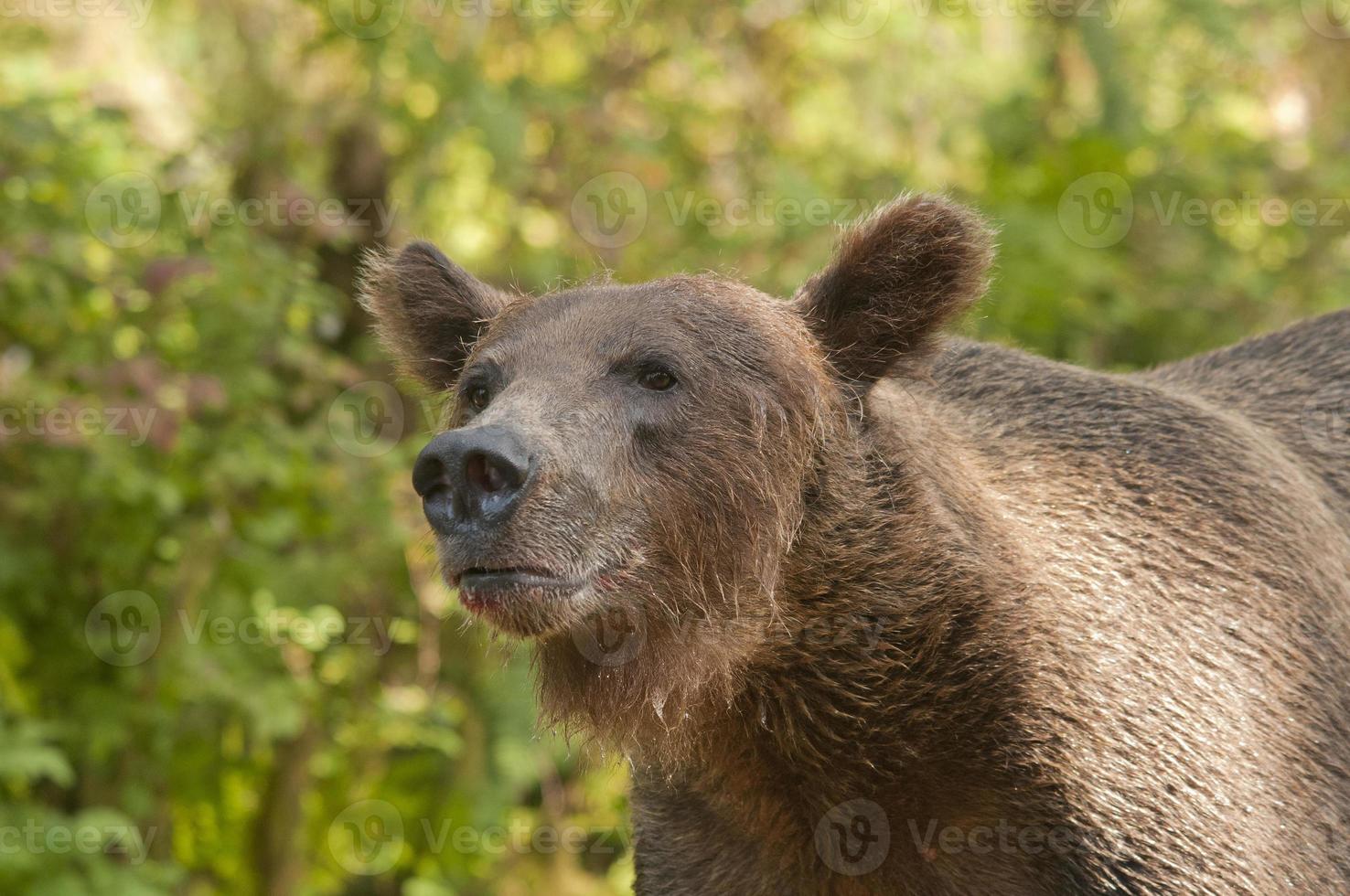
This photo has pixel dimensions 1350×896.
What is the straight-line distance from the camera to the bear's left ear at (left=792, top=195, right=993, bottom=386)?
13.2ft

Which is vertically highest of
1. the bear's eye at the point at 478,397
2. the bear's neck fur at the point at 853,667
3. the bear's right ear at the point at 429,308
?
the bear's right ear at the point at 429,308

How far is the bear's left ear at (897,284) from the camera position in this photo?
13.2 feet

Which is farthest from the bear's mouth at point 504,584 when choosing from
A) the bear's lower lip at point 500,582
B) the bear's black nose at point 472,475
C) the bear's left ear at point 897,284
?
the bear's left ear at point 897,284

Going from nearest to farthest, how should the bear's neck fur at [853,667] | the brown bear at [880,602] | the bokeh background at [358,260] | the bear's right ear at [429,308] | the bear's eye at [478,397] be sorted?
the brown bear at [880,602], the bear's neck fur at [853,667], the bear's eye at [478,397], the bear's right ear at [429,308], the bokeh background at [358,260]

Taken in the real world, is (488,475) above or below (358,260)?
below

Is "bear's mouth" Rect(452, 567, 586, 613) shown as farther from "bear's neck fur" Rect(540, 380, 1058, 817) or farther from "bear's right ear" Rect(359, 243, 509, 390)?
"bear's right ear" Rect(359, 243, 509, 390)

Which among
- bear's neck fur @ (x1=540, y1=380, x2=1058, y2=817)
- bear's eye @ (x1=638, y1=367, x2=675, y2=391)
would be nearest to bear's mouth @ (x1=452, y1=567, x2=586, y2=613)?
bear's neck fur @ (x1=540, y1=380, x2=1058, y2=817)

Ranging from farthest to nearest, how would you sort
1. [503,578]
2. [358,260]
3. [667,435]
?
[358,260] → [667,435] → [503,578]

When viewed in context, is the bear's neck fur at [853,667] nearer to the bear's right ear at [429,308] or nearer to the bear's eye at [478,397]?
the bear's eye at [478,397]

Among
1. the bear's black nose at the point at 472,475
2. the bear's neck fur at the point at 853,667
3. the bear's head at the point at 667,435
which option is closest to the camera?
the bear's black nose at the point at 472,475

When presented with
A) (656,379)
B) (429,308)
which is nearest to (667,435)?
(656,379)

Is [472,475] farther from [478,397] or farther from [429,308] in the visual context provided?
[429,308]

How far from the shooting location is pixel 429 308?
4578mm

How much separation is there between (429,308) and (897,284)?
4.68 ft
